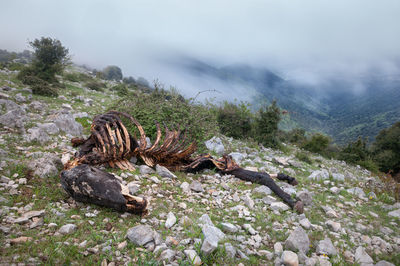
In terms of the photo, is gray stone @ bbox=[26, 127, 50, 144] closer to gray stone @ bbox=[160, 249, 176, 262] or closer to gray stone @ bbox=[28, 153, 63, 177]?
gray stone @ bbox=[28, 153, 63, 177]

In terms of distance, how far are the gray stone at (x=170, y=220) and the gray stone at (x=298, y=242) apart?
1.52m

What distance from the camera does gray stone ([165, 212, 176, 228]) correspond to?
2.70m

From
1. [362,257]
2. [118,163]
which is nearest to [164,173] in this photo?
[118,163]

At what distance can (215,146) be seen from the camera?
7730mm

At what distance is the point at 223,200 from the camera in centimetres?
380

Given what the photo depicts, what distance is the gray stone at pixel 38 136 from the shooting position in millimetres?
4523

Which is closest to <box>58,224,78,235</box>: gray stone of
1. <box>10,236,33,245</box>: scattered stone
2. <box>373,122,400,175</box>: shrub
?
<box>10,236,33,245</box>: scattered stone

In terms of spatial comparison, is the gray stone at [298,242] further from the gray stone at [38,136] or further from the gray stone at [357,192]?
the gray stone at [38,136]

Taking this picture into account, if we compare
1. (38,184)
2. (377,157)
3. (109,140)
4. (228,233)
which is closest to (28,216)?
(38,184)

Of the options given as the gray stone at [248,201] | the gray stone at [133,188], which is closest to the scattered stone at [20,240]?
the gray stone at [133,188]

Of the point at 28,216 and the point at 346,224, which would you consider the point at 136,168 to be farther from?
the point at 346,224

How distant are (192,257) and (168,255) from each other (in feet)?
0.85

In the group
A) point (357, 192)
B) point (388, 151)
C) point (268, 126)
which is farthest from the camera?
point (388, 151)

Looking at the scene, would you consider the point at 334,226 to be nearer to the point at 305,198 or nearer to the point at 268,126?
the point at 305,198
